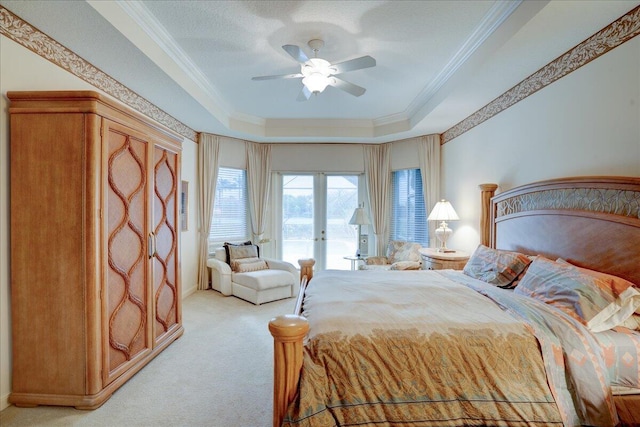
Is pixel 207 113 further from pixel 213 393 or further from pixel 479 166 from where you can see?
pixel 479 166

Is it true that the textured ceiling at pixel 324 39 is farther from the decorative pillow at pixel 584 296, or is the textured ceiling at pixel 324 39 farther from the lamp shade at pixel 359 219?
the lamp shade at pixel 359 219

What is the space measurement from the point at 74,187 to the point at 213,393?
176 cm

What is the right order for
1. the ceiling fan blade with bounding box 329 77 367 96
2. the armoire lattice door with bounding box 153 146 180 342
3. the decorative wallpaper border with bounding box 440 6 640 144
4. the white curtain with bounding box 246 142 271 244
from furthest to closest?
the white curtain with bounding box 246 142 271 244 < the ceiling fan blade with bounding box 329 77 367 96 < the armoire lattice door with bounding box 153 146 180 342 < the decorative wallpaper border with bounding box 440 6 640 144

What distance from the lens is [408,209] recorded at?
18.5 feet

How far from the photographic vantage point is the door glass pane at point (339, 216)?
6.01m

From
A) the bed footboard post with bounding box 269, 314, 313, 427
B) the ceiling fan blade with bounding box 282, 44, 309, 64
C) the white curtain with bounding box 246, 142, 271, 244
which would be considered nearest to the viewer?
the bed footboard post with bounding box 269, 314, 313, 427

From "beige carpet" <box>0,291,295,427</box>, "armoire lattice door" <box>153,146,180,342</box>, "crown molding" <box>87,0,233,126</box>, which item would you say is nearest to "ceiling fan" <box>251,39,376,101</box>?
"crown molding" <box>87,0,233,126</box>

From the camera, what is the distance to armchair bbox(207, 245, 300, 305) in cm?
448

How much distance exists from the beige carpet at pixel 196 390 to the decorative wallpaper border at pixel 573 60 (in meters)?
3.41

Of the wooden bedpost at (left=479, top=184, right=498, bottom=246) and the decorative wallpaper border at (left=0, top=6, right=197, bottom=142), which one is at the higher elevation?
the decorative wallpaper border at (left=0, top=6, right=197, bottom=142)

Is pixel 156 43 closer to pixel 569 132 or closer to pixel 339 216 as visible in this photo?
pixel 569 132

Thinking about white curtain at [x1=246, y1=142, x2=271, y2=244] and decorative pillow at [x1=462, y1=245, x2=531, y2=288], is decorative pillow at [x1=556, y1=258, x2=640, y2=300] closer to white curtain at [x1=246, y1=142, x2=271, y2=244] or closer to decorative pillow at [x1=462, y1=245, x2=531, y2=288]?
decorative pillow at [x1=462, y1=245, x2=531, y2=288]

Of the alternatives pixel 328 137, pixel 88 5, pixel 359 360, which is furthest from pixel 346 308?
pixel 328 137

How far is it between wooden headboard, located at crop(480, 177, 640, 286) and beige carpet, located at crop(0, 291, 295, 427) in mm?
2418
